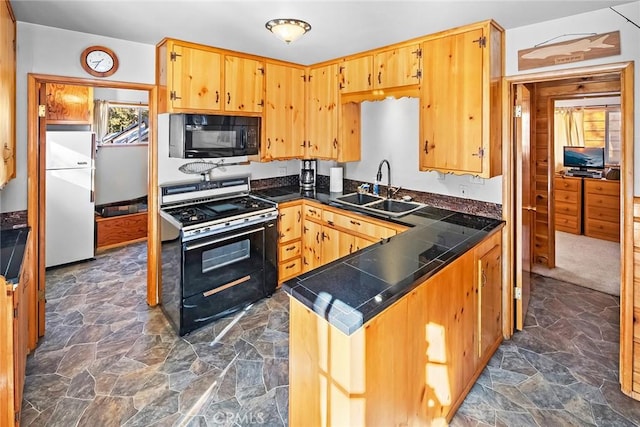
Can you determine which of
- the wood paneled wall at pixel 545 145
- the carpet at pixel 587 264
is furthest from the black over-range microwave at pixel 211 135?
the carpet at pixel 587 264

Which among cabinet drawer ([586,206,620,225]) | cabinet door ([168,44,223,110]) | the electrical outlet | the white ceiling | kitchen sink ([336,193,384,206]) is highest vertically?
the white ceiling

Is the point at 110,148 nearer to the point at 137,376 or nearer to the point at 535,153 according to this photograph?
the point at 137,376

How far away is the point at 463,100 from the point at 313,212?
69.6 inches

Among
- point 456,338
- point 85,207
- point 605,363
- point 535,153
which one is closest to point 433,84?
point 456,338

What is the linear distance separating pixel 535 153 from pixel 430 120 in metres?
2.09

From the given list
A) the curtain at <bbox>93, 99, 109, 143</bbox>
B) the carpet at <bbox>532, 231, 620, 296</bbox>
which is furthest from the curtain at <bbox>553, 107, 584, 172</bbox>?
the curtain at <bbox>93, 99, 109, 143</bbox>

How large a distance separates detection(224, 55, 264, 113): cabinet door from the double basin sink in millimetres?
1272

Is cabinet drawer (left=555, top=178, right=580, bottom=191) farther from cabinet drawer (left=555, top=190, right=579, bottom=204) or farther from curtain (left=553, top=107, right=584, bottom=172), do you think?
curtain (left=553, top=107, right=584, bottom=172)

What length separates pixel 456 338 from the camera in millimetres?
1988

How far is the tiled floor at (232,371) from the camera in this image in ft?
6.83

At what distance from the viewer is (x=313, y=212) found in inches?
145

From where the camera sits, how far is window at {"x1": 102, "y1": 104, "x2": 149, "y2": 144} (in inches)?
223

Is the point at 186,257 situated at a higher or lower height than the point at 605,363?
higher

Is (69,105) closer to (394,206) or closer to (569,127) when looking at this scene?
(394,206)
